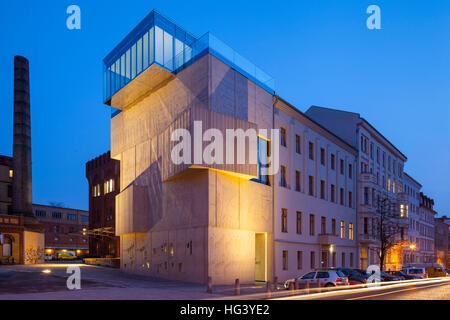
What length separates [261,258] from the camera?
3428 cm

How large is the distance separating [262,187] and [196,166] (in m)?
8.29

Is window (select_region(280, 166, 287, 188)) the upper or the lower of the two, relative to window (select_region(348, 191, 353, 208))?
upper

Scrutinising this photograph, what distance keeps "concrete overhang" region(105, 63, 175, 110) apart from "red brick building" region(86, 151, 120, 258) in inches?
943

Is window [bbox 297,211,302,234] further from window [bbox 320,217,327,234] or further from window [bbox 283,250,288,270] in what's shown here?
window [bbox 320,217,327,234]

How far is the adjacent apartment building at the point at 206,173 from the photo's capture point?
2788 centimetres

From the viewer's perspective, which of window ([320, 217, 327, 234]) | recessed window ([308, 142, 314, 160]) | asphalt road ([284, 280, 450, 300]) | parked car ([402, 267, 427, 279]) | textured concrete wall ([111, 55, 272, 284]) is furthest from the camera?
window ([320, 217, 327, 234])

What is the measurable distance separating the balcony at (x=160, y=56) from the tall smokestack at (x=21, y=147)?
30938 millimetres

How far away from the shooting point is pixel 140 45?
3375 centimetres

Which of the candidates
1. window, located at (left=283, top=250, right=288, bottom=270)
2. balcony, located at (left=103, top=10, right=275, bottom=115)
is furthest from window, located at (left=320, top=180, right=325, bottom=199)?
balcony, located at (left=103, top=10, right=275, bottom=115)

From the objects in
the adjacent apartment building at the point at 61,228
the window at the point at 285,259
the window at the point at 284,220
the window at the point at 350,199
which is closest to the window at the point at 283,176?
the window at the point at 284,220

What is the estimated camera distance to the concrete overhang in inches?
1265

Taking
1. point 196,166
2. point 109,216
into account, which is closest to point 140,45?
point 196,166
